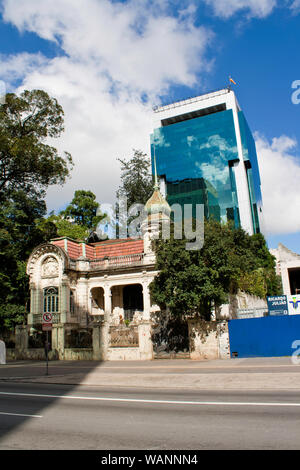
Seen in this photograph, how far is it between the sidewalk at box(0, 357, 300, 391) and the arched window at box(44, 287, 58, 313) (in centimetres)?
1052

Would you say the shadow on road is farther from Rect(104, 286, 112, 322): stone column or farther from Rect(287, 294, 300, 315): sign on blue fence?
Rect(287, 294, 300, 315): sign on blue fence

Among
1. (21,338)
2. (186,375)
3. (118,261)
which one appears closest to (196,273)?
(186,375)

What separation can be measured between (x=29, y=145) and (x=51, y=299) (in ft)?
43.2

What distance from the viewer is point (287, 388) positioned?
12195 millimetres

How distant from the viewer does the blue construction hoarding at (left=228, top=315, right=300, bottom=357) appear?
20.8 m

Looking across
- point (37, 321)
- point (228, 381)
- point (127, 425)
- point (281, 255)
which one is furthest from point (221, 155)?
point (127, 425)

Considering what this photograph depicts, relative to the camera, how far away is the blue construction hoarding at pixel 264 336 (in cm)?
2077

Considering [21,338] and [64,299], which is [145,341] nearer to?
[21,338]

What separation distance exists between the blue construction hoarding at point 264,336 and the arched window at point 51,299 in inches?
660

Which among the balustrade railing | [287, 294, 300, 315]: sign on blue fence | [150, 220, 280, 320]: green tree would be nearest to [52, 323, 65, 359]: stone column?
the balustrade railing

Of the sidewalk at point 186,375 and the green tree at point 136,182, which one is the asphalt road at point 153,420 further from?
the green tree at point 136,182

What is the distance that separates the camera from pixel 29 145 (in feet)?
104

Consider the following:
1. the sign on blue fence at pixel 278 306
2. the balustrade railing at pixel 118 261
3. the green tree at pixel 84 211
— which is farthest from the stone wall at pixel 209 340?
the green tree at pixel 84 211

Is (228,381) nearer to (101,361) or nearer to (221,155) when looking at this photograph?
(101,361)
